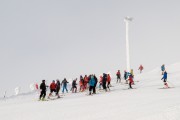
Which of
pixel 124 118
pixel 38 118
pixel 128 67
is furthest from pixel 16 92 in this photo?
pixel 124 118

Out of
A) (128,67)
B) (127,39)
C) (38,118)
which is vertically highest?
(127,39)

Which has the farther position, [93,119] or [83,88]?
[83,88]

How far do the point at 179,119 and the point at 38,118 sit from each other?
6399 mm

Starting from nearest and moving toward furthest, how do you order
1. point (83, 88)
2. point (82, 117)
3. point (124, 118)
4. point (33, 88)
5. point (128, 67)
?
point (124, 118) → point (82, 117) → point (83, 88) → point (33, 88) → point (128, 67)

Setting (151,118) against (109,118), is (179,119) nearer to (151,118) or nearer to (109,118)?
(151,118)

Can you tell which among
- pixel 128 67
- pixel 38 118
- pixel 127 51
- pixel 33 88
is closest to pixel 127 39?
pixel 127 51

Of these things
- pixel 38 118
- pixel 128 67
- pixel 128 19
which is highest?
pixel 128 19

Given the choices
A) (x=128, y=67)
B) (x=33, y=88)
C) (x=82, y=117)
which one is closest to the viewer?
(x=82, y=117)

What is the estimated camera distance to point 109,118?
37.4 feet

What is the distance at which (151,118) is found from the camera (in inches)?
405

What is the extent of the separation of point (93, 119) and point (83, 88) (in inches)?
838

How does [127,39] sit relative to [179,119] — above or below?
above

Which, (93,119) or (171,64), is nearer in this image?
(93,119)

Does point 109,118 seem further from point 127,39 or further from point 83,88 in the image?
point 127,39
